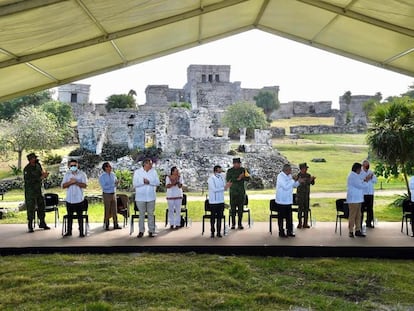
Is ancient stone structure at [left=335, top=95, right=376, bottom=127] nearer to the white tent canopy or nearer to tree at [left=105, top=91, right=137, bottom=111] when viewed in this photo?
tree at [left=105, top=91, right=137, bottom=111]

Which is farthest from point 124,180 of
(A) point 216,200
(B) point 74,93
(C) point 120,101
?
(B) point 74,93

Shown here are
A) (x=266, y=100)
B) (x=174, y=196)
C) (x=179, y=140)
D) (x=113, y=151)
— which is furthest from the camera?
(x=266, y=100)

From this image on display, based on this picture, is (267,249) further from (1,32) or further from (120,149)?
(120,149)

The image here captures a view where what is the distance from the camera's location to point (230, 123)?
4209cm

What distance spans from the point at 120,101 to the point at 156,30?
1410 inches

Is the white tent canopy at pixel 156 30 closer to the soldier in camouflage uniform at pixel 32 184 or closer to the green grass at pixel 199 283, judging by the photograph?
the soldier in camouflage uniform at pixel 32 184

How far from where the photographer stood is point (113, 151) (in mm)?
26828

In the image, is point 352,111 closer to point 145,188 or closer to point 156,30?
point 156,30

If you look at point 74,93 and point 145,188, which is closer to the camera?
point 145,188

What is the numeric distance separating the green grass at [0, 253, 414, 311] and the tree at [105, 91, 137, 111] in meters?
37.1

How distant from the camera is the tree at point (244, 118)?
41.5 meters

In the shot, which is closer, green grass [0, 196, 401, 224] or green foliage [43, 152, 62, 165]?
green grass [0, 196, 401, 224]

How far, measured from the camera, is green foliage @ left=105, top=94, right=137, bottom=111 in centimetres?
4362

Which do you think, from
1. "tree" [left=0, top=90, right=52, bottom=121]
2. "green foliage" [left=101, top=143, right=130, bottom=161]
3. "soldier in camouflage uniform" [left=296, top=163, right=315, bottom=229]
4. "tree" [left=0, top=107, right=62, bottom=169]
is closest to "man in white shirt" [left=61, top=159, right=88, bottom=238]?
"soldier in camouflage uniform" [left=296, top=163, right=315, bottom=229]
